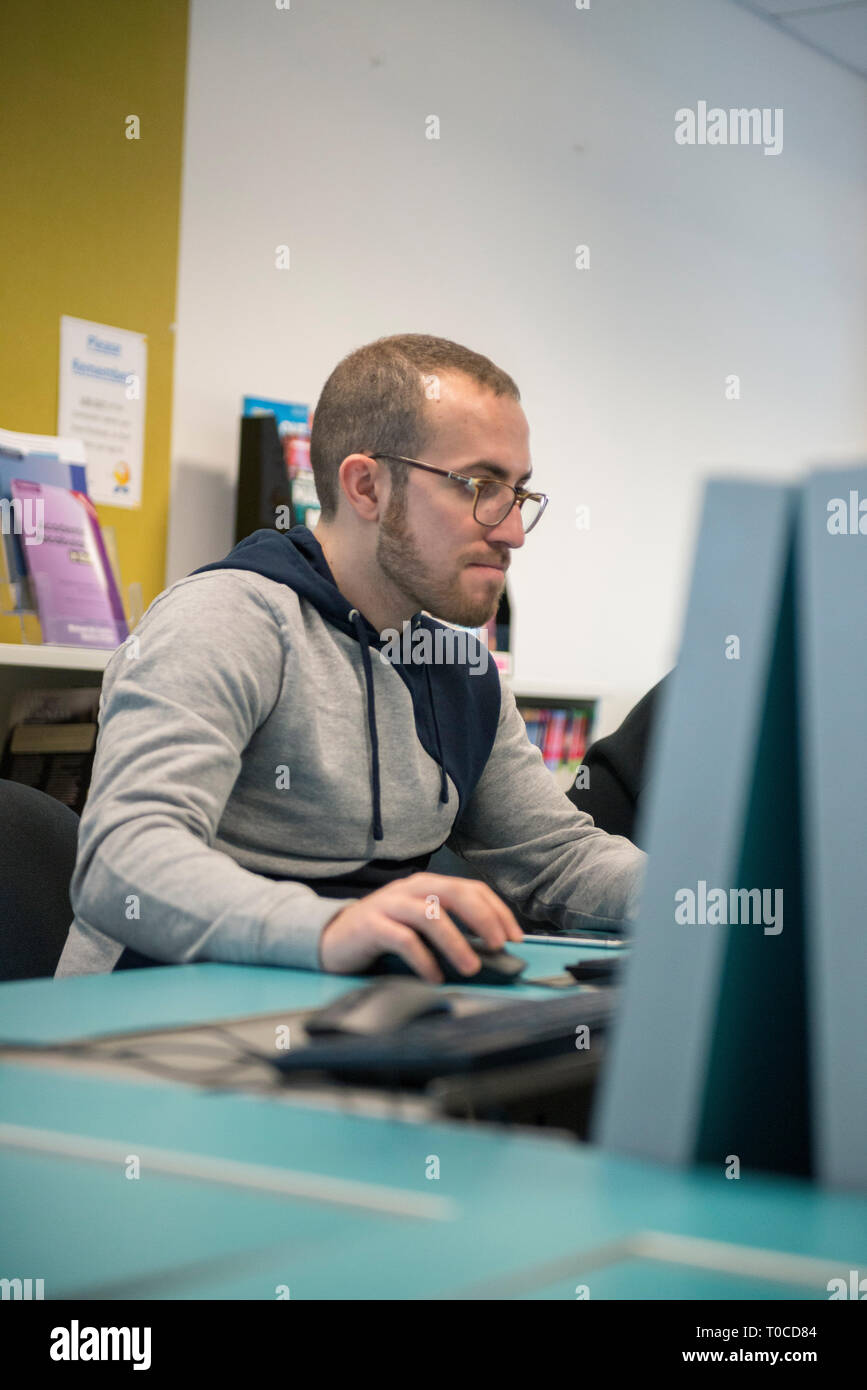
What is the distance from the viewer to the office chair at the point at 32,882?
144cm

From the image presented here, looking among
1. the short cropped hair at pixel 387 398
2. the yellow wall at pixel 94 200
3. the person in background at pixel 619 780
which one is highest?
the yellow wall at pixel 94 200

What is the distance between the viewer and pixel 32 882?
1.47m

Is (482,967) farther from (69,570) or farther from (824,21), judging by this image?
(824,21)

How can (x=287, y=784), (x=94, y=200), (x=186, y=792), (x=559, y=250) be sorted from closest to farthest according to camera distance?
(x=186, y=792) < (x=287, y=784) < (x=94, y=200) < (x=559, y=250)

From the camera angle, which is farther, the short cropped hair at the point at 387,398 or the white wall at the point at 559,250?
the white wall at the point at 559,250

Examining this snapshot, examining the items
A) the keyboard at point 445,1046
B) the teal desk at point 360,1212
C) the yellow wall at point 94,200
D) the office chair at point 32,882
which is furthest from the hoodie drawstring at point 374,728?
the yellow wall at point 94,200

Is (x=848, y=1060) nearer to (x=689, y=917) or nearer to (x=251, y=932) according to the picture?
(x=689, y=917)

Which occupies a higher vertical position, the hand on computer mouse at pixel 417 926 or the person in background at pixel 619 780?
the person in background at pixel 619 780

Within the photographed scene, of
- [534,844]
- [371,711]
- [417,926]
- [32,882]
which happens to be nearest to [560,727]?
[534,844]

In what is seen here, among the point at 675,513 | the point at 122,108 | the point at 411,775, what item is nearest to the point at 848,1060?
the point at 411,775

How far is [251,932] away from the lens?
1178 millimetres

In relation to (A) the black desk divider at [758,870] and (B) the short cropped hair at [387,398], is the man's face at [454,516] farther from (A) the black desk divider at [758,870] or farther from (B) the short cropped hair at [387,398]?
(A) the black desk divider at [758,870]

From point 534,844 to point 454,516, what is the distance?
42cm

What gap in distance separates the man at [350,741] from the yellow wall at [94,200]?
133cm
